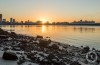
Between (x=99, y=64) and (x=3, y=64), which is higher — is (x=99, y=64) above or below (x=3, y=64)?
below

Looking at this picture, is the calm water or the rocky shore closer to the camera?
the rocky shore

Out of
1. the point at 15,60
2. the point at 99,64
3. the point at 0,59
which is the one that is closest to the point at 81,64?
the point at 99,64

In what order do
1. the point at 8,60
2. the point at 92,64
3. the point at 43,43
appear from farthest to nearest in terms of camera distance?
Result: the point at 43,43 → the point at 92,64 → the point at 8,60

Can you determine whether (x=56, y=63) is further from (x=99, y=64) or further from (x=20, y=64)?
(x=99, y=64)

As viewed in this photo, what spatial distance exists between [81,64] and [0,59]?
290 inches

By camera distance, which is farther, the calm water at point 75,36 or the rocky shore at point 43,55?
the calm water at point 75,36

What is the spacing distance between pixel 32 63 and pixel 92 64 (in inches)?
267

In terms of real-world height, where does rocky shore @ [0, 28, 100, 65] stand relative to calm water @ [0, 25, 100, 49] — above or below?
above

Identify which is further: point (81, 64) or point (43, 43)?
point (43, 43)

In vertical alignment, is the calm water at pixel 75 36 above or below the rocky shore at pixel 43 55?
below

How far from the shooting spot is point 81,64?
54.6 feet

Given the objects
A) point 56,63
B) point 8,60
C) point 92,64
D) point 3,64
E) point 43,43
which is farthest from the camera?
point 43,43

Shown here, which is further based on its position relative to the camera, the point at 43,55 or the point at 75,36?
the point at 75,36

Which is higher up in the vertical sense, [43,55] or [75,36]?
[43,55]
